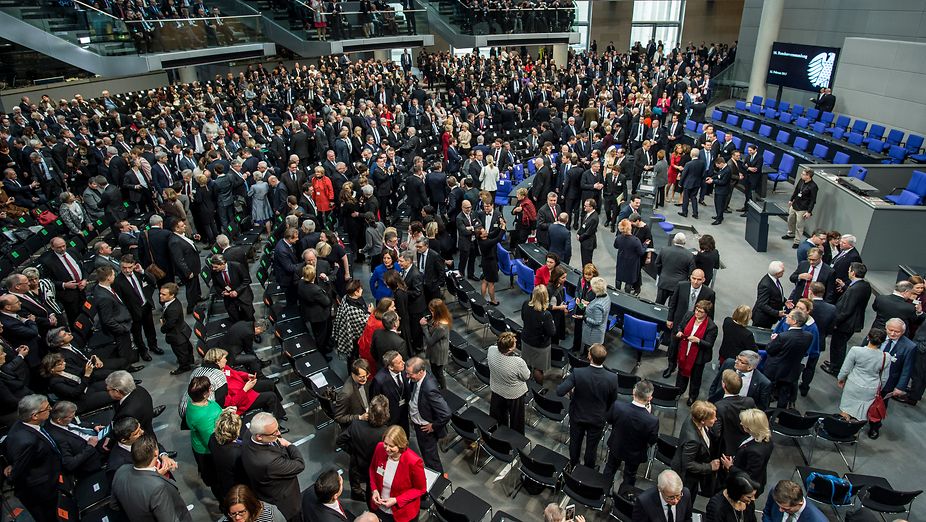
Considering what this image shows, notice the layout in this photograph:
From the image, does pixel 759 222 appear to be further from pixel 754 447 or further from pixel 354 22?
pixel 354 22

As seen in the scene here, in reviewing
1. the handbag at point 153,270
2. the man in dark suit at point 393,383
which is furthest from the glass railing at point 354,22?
the man in dark suit at point 393,383

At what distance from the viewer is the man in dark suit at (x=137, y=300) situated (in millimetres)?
7043

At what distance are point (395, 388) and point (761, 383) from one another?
11.8 ft

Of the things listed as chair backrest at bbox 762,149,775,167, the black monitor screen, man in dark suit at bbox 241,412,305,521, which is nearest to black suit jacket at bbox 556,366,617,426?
man in dark suit at bbox 241,412,305,521

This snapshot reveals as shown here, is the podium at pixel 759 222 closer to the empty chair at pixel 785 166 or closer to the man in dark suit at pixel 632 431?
the empty chair at pixel 785 166

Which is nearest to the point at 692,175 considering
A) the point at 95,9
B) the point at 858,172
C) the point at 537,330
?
the point at 858,172

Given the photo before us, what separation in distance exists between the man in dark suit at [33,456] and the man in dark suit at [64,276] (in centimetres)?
343

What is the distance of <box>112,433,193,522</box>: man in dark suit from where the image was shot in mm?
3930

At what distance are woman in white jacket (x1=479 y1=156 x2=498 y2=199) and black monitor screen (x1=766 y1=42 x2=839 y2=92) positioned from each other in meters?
12.8

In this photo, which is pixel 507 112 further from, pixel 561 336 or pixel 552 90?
pixel 561 336

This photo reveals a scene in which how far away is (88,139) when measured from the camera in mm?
13484

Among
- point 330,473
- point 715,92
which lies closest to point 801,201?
point 330,473

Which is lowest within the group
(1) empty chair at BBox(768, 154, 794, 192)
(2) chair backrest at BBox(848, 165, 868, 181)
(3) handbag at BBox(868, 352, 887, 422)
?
(3) handbag at BBox(868, 352, 887, 422)

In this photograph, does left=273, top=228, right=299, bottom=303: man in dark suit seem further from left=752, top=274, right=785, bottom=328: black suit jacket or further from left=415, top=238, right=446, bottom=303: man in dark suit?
left=752, top=274, right=785, bottom=328: black suit jacket
